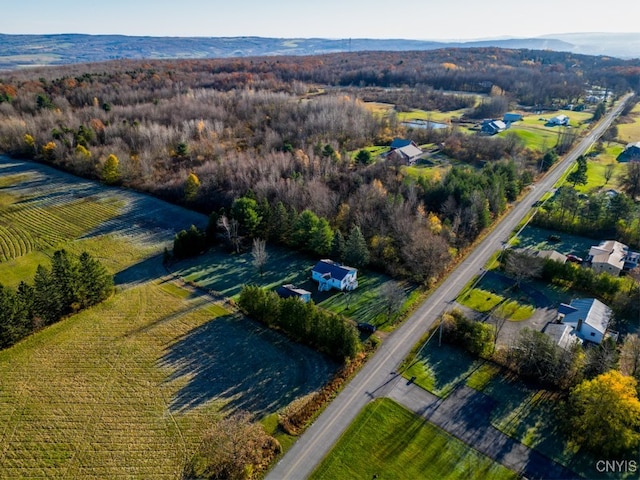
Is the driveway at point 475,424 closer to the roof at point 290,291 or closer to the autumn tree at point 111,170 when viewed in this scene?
the roof at point 290,291

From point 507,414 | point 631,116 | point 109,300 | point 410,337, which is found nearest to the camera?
point 507,414

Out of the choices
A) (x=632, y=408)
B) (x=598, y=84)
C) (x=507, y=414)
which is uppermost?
(x=598, y=84)

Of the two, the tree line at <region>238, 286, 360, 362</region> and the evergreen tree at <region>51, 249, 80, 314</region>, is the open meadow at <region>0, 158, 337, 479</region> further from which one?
the evergreen tree at <region>51, 249, 80, 314</region>

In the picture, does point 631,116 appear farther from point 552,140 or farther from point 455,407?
point 455,407

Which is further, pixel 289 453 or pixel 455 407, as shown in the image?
pixel 455 407

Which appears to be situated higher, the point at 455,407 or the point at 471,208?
the point at 471,208

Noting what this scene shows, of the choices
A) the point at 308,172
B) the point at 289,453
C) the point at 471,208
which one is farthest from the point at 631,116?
the point at 289,453
